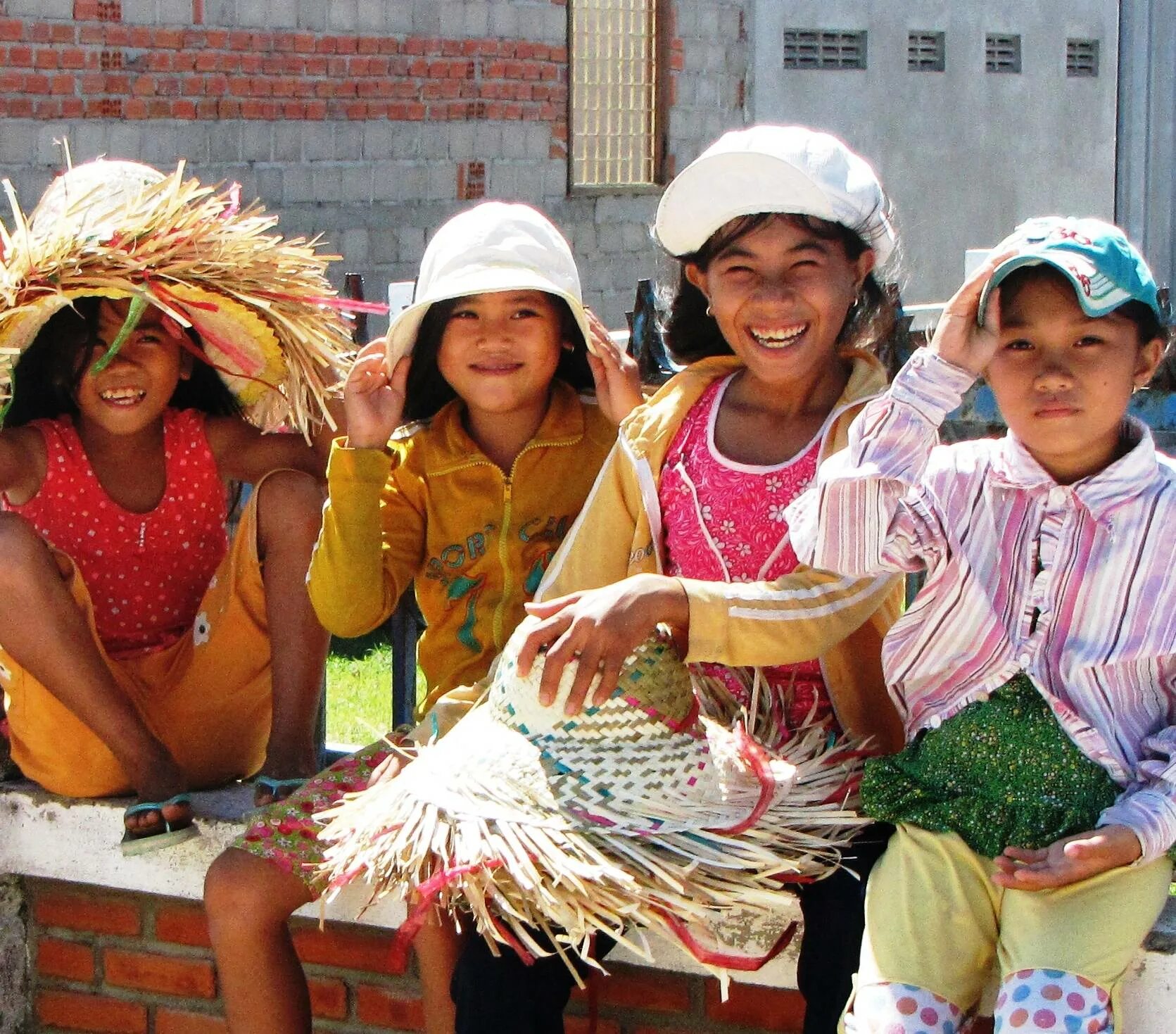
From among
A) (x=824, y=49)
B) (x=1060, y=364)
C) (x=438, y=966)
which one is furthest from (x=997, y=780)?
(x=824, y=49)

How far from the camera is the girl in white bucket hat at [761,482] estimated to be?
8.30 ft

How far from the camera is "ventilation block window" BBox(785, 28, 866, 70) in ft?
44.1

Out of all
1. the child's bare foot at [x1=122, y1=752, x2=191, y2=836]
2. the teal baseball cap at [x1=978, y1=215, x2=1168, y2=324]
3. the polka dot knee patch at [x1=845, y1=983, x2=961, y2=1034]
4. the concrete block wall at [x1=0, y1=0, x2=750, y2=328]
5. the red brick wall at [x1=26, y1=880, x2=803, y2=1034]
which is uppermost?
the concrete block wall at [x1=0, y1=0, x2=750, y2=328]

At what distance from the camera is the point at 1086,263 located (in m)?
2.33

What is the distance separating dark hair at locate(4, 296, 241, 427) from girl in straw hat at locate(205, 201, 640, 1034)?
0.48 m

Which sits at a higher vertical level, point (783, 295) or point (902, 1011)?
point (783, 295)

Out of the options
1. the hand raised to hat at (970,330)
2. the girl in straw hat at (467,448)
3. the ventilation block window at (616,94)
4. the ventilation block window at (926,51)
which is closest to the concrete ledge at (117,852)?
the girl in straw hat at (467,448)

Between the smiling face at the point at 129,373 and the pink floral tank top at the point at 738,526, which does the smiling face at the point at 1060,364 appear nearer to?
the pink floral tank top at the point at 738,526

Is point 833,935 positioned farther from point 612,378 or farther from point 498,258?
point 498,258

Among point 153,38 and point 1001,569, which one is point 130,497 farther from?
point 153,38

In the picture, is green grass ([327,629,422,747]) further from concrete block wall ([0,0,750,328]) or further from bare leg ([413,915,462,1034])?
concrete block wall ([0,0,750,328])

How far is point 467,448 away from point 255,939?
0.93m

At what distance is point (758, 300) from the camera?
2.76 metres

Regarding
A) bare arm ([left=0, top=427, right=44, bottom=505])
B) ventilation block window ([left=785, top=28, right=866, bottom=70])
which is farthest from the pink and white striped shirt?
ventilation block window ([left=785, top=28, right=866, bottom=70])
